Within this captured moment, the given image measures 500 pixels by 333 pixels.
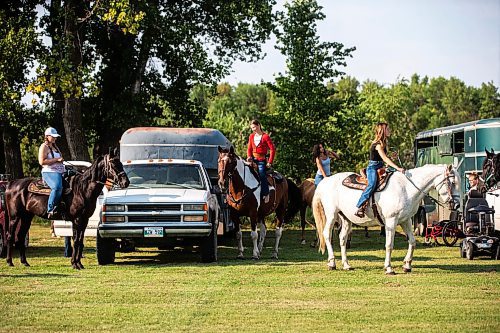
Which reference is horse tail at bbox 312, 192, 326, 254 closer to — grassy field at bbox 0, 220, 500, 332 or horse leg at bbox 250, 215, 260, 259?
grassy field at bbox 0, 220, 500, 332

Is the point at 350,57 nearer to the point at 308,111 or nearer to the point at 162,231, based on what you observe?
the point at 308,111

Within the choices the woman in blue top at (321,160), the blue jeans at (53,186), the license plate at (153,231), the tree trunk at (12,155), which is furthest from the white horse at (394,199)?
the tree trunk at (12,155)

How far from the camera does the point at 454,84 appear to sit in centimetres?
12912

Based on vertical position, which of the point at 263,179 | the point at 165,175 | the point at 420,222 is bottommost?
the point at 420,222

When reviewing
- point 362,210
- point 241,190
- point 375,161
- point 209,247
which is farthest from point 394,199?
point 209,247

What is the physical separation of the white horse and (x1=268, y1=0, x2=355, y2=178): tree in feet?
54.8

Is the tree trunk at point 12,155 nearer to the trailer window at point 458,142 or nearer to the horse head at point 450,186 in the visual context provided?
the trailer window at point 458,142

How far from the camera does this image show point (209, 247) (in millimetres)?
18250

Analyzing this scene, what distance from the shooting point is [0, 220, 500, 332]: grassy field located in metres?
10.8

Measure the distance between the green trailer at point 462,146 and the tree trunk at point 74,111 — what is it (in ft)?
40.7

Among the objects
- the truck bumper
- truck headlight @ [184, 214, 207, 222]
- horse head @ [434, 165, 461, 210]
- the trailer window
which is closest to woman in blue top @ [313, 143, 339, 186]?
truck headlight @ [184, 214, 207, 222]

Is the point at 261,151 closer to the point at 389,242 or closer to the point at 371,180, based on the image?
the point at 371,180

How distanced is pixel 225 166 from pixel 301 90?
55.2 feet

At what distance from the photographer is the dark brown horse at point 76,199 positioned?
17.4 metres
